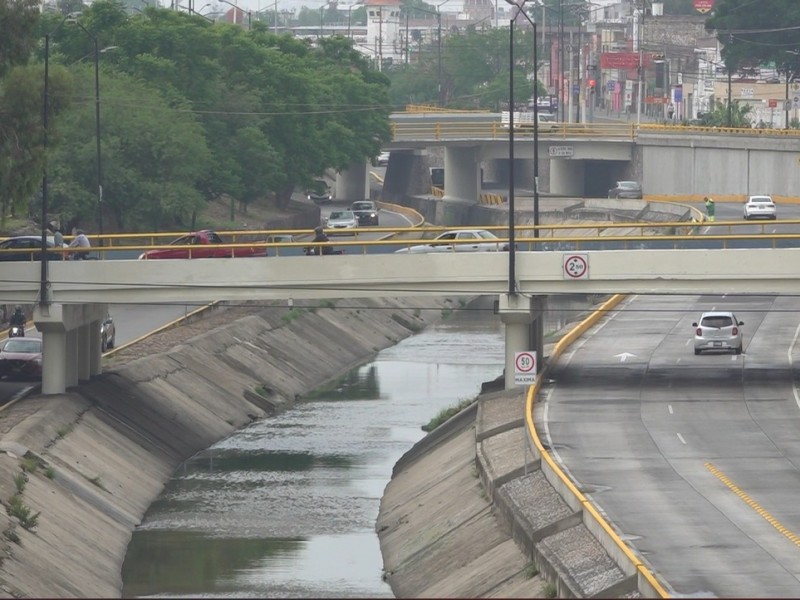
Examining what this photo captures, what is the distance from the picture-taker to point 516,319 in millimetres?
53531

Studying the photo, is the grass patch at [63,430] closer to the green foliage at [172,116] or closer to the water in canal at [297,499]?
the water in canal at [297,499]

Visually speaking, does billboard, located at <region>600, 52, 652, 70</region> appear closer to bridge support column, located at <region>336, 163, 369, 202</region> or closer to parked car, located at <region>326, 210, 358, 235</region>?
bridge support column, located at <region>336, 163, 369, 202</region>

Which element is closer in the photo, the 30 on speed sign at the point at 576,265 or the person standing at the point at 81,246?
the 30 on speed sign at the point at 576,265

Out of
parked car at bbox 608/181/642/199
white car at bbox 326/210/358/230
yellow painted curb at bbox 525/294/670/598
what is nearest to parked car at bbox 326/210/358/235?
white car at bbox 326/210/358/230

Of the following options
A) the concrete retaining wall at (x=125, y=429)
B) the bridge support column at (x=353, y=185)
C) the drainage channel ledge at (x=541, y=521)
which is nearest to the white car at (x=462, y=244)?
the drainage channel ledge at (x=541, y=521)

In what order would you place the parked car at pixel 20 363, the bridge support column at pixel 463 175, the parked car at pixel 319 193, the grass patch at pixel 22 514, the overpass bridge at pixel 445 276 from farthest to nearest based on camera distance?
the bridge support column at pixel 463 175 → the parked car at pixel 319 193 → the parked car at pixel 20 363 → the overpass bridge at pixel 445 276 → the grass patch at pixel 22 514

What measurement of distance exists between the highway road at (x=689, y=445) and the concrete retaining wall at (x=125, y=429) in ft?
34.6

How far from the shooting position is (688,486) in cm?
3959

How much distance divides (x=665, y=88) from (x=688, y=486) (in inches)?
6257

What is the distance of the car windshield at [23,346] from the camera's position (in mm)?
58312

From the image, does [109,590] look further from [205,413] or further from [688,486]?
[205,413]

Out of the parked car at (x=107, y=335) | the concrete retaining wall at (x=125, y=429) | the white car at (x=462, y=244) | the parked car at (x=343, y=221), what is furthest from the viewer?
the parked car at (x=343, y=221)

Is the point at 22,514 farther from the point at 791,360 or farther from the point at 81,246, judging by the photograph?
the point at 791,360

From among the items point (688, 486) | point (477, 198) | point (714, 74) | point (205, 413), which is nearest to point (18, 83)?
point (205, 413)
